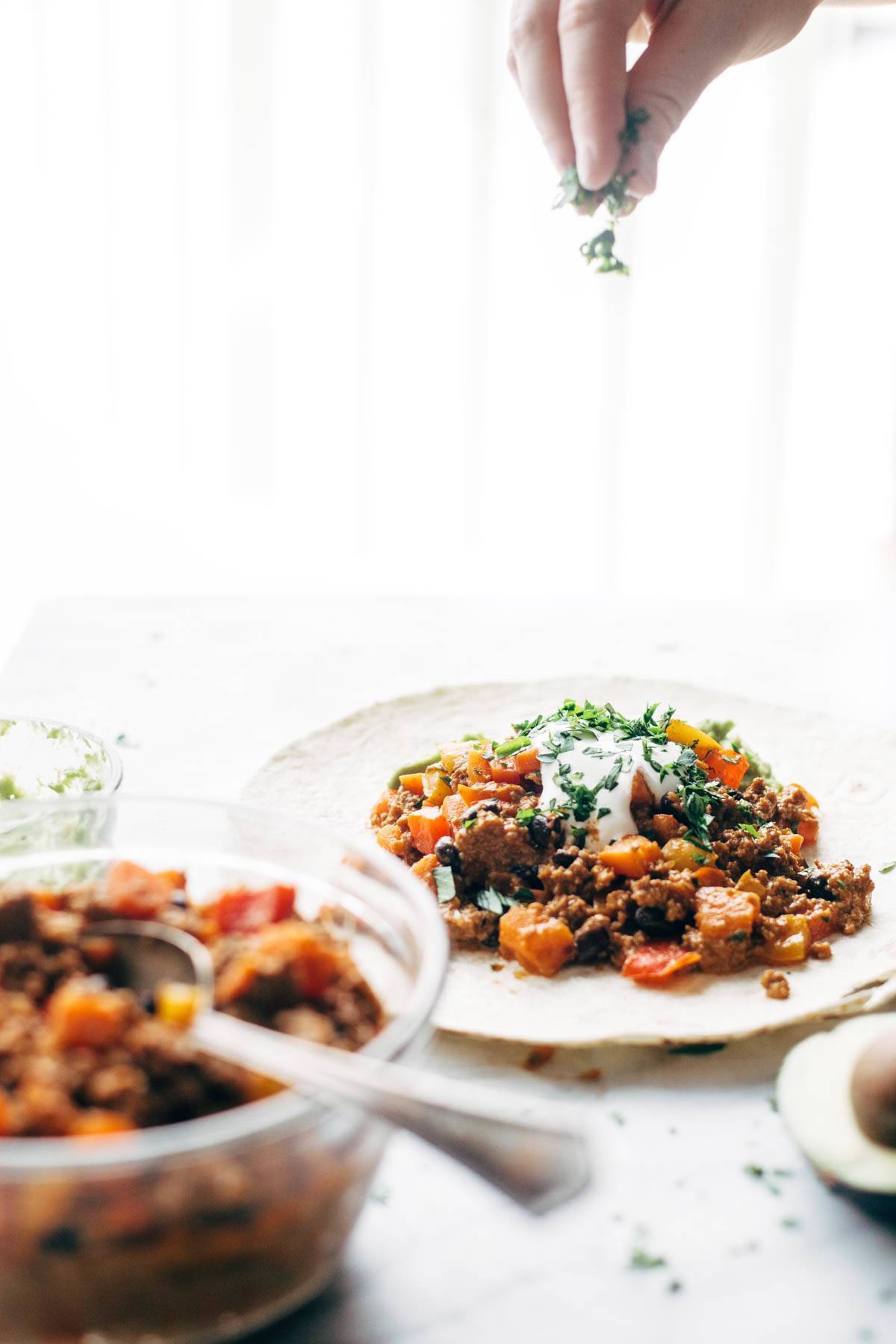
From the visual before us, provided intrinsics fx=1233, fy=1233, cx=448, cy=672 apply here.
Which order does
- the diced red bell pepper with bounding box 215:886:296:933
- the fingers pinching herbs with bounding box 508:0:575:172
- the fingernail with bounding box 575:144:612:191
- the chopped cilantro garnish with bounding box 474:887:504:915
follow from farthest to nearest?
the fingers pinching herbs with bounding box 508:0:575:172, the fingernail with bounding box 575:144:612:191, the chopped cilantro garnish with bounding box 474:887:504:915, the diced red bell pepper with bounding box 215:886:296:933

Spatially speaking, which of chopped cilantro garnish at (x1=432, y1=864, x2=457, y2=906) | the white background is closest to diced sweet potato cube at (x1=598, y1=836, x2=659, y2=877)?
chopped cilantro garnish at (x1=432, y1=864, x2=457, y2=906)

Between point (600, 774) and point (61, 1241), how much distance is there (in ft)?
5.89

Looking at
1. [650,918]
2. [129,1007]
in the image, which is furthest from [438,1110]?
[650,918]

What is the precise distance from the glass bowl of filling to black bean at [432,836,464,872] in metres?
0.82

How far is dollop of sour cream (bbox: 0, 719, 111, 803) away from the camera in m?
2.79

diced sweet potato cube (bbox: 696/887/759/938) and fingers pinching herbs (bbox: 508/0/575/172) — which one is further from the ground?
fingers pinching herbs (bbox: 508/0/575/172)

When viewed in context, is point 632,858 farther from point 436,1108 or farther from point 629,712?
point 436,1108

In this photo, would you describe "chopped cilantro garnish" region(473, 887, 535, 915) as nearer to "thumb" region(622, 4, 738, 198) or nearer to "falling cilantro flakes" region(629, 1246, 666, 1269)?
"falling cilantro flakes" region(629, 1246, 666, 1269)

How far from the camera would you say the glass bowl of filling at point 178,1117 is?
4.32 ft

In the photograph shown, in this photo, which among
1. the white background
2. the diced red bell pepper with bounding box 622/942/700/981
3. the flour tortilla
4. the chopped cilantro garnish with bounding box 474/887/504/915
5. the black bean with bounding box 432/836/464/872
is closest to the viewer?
the flour tortilla

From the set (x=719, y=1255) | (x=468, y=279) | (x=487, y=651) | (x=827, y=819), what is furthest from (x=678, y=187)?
(x=719, y=1255)

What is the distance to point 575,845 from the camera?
9.11ft

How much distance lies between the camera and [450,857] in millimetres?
2748

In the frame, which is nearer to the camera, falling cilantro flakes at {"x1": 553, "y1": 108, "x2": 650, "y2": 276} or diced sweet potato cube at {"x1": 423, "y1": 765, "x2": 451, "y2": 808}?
falling cilantro flakes at {"x1": 553, "y1": 108, "x2": 650, "y2": 276}
